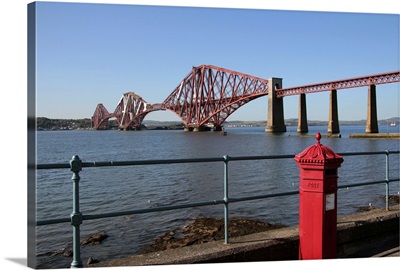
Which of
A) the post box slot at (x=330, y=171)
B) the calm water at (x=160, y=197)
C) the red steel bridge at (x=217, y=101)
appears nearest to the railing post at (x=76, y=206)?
the post box slot at (x=330, y=171)

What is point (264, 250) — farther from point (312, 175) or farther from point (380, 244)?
point (380, 244)

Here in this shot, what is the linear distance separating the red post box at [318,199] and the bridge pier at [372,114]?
5932cm

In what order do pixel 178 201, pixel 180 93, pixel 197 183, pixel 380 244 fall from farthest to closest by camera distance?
1. pixel 180 93
2. pixel 197 183
3. pixel 178 201
4. pixel 380 244

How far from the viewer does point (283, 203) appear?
9.84 metres

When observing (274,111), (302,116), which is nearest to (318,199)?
(302,116)

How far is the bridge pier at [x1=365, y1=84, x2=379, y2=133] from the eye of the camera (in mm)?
57938

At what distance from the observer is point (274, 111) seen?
257ft

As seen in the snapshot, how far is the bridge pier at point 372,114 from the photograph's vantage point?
5794 cm

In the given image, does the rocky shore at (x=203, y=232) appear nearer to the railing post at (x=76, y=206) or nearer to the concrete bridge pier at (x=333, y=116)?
the railing post at (x=76, y=206)

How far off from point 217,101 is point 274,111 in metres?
15.1

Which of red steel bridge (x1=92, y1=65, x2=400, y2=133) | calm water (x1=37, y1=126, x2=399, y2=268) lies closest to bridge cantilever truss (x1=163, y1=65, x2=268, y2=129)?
red steel bridge (x1=92, y1=65, x2=400, y2=133)

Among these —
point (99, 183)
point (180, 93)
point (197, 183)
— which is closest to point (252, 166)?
point (197, 183)

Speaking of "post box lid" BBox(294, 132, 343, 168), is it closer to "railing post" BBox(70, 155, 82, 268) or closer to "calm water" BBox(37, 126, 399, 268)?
"railing post" BBox(70, 155, 82, 268)

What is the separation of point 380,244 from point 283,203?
18.7ft
